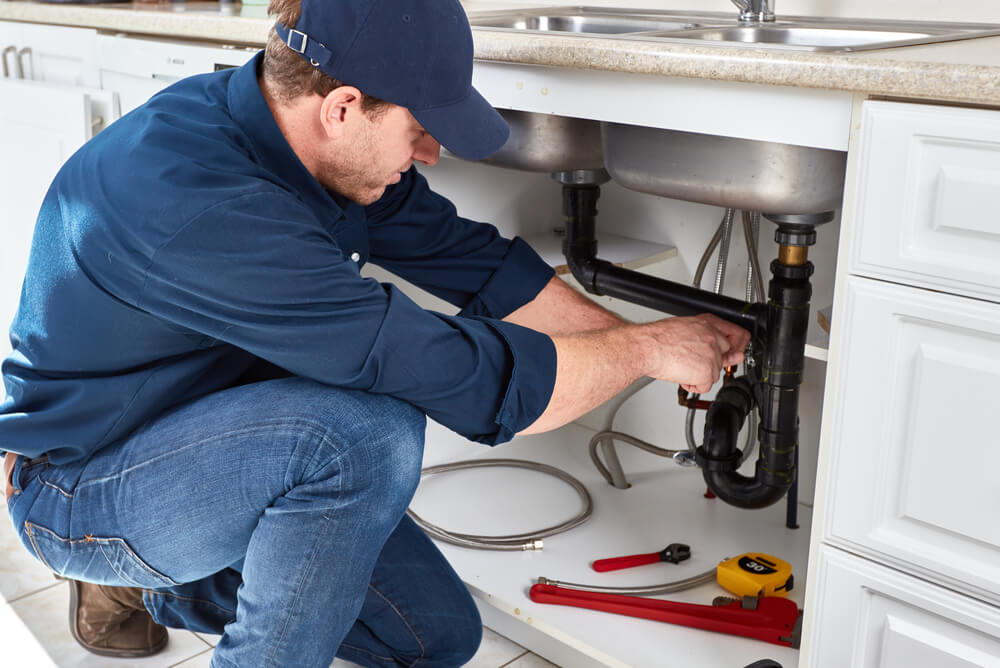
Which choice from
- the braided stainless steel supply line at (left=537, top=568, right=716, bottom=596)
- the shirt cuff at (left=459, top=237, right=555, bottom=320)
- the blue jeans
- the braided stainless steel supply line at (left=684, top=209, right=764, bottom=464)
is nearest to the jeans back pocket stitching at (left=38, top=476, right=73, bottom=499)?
the blue jeans

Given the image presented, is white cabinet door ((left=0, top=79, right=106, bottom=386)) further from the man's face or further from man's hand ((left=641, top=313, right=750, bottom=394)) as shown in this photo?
man's hand ((left=641, top=313, right=750, bottom=394))

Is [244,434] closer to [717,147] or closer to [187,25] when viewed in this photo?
[717,147]

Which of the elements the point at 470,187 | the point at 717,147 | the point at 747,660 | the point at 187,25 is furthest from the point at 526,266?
the point at 187,25

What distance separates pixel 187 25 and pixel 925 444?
4.49 ft

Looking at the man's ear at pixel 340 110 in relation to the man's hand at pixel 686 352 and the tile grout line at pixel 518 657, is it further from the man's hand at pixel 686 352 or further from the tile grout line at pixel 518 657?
the tile grout line at pixel 518 657

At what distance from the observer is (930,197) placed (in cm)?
88

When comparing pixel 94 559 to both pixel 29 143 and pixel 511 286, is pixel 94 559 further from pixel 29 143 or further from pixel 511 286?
pixel 29 143

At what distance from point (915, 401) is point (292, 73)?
69cm

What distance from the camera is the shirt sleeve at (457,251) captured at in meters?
1.36

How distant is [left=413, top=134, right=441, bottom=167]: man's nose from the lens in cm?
110

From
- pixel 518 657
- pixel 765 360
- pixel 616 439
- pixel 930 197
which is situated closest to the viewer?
pixel 930 197

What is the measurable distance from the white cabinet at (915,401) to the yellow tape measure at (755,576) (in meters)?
0.38

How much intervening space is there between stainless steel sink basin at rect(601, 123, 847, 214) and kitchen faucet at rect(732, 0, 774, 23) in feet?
1.33

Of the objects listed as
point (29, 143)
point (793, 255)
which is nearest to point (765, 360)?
point (793, 255)
